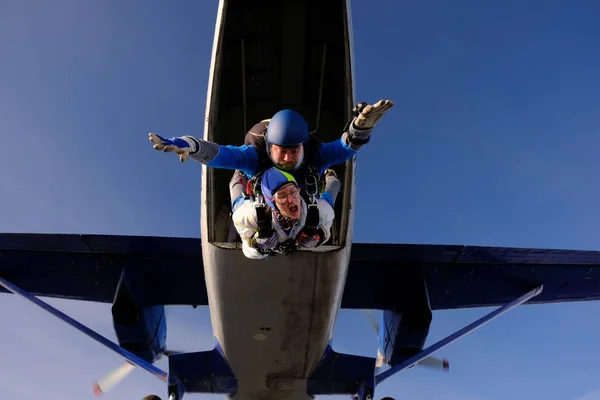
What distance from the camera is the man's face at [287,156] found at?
170 inches

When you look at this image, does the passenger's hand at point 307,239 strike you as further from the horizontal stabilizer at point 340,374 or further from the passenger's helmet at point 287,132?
the horizontal stabilizer at point 340,374

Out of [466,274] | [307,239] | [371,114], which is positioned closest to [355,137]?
[371,114]

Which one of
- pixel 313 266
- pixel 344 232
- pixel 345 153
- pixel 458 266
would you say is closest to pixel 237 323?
pixel 313 266

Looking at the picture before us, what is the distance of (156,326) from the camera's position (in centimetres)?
1050

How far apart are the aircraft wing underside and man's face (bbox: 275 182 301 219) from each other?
21.9 feet

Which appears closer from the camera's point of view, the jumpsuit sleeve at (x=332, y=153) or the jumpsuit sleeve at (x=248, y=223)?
the jumpsuit sleeve at (x=248, y=223)

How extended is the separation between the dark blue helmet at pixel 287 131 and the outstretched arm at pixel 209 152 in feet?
1.41

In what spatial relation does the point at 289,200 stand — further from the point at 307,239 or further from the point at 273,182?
the point at 307,239

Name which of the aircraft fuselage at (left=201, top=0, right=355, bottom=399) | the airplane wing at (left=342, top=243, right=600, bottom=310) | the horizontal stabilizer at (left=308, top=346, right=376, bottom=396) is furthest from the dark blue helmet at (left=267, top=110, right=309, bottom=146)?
the airplane wing at (left=342, top=243, right=600, bottom=310)

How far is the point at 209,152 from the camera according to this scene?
4.22m

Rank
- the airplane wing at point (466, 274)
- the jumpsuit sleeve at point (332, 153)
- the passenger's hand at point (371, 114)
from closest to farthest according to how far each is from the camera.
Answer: the passenger's hand at point (371, 114), the jumpsuit sleeve at point (332, 153), the airplane wing at point (466, 274)

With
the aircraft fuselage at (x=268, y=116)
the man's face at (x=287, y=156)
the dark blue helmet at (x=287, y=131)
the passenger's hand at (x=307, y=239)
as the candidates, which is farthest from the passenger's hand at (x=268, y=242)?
the aircraft fuselage at (x=268, y=116)

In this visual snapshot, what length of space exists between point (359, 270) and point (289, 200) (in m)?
7.54

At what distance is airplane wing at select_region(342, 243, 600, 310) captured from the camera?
10.7 metres
